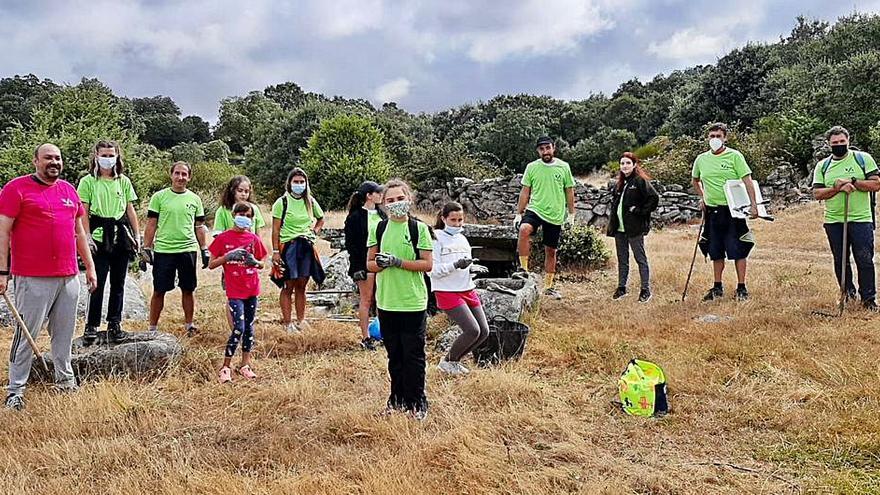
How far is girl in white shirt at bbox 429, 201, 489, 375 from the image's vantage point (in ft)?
14.4

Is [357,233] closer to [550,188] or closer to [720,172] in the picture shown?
[550,188]

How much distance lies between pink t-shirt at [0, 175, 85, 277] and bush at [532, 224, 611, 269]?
6.85 m

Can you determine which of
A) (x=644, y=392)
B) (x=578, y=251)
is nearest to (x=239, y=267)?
(x=644, y=392)

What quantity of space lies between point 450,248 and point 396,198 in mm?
845

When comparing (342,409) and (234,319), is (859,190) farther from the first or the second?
(234,319)

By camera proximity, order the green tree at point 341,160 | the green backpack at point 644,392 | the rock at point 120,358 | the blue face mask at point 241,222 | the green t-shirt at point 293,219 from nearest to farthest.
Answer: the green backpack at point 644,392, the rock at point 120,358, the blue face mask at point 241,222, the green t-shirt at point 293,219, the green tree at point 341,160

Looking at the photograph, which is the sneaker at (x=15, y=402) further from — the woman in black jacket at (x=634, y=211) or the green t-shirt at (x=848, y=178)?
the green t-shirt at (x=848, y=178)

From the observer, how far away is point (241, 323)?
461 centimetres

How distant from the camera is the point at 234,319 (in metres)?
4.60

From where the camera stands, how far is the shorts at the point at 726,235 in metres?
6.53

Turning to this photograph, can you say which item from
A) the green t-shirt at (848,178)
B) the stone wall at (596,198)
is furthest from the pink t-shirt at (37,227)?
the stone wall at (596,198)

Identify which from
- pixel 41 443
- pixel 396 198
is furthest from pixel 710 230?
pixel 41 443

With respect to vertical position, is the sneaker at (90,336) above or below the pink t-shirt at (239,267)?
below

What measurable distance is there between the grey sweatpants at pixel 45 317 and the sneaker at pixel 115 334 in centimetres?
62
